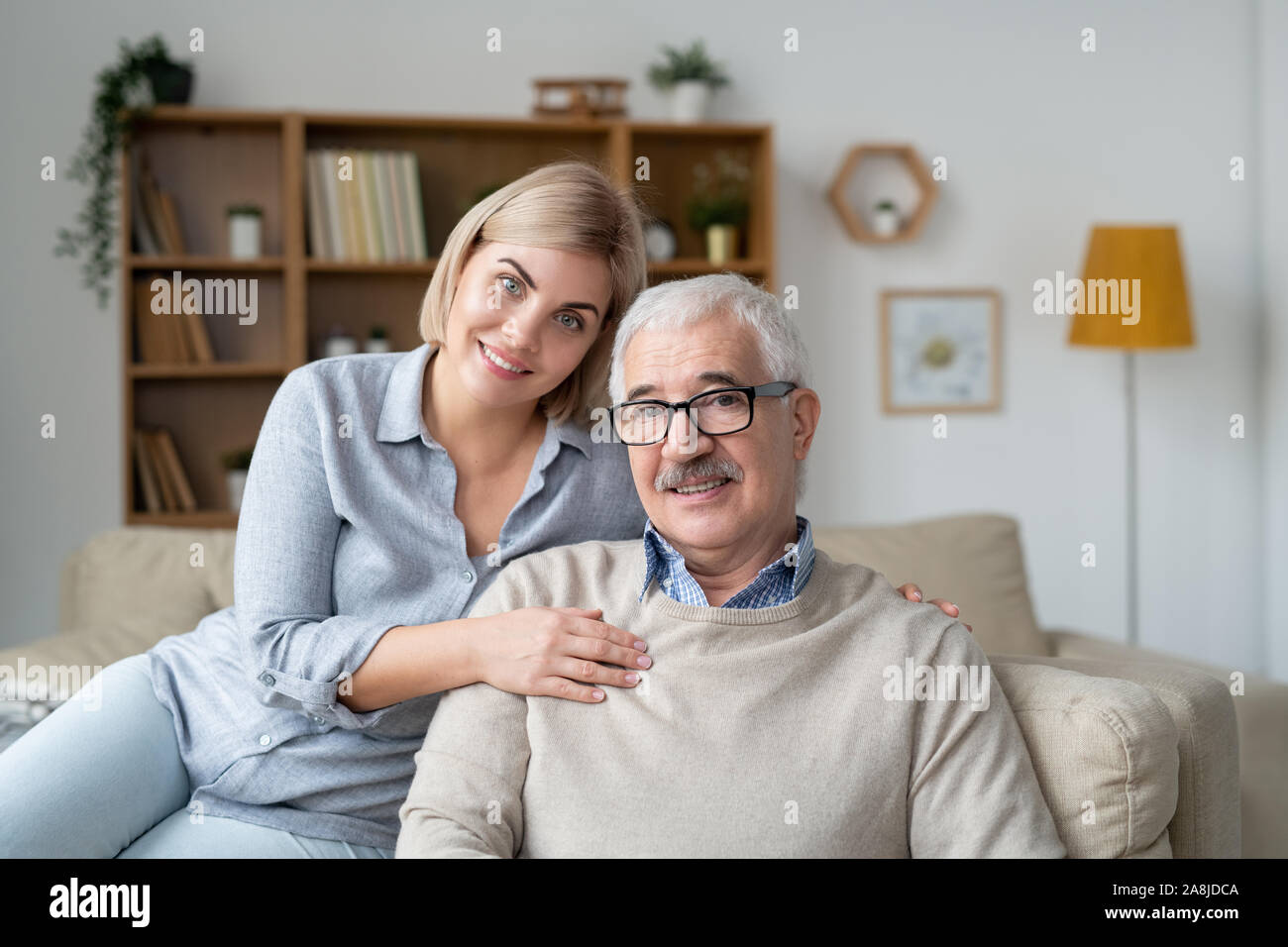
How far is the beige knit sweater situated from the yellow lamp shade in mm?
3073

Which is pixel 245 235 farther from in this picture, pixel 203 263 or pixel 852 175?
pixel 852 175

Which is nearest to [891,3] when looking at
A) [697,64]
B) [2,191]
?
[697,64]

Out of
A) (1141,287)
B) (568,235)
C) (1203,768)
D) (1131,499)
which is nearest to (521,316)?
(568,235)

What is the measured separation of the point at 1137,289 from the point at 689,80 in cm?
178

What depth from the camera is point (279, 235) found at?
155 inches

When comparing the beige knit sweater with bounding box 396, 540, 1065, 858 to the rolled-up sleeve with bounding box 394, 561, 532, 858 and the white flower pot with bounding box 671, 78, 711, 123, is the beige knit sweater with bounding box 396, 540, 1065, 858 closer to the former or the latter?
the rolled-up sleeve with bounding box 394, 561, 532, 858

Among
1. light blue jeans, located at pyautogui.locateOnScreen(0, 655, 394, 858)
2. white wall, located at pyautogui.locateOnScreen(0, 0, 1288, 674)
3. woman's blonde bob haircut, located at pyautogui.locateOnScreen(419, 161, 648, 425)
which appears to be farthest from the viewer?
white wall, located at pyautogui.locateOnScreen(0, 0, 1288, 674)

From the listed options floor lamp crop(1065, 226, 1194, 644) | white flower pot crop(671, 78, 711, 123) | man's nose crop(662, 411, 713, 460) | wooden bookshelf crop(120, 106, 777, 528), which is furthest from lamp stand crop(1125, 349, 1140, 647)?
man's nose crop(662, 411, 713, 460)

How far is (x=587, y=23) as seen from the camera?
13.4 feet

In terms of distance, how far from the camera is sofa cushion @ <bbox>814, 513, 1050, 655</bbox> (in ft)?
8.34

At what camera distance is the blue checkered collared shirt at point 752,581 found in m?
1.45

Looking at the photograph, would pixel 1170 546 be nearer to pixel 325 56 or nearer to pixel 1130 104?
pixel 1130 104

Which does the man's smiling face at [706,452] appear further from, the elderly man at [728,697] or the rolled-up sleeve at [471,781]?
the rolled-up sleeve at [471,781]

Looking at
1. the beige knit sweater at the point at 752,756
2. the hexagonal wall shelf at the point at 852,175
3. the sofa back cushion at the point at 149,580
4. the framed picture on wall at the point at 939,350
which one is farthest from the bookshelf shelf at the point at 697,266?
the beige knit sweater at the point at 752,756
